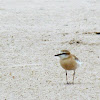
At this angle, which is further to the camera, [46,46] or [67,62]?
[46,46]

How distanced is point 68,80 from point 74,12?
638 centimetres

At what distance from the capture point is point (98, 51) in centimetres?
884

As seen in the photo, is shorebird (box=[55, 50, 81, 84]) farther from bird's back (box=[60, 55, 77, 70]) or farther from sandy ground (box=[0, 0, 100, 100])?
sandy ground (box=[0, 0, 100, 100])

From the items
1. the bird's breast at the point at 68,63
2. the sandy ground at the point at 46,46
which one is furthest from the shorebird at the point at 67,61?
the sandy ground at the point at 46,46

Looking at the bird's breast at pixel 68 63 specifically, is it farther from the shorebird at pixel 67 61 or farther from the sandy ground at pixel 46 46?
the sandy ground at pixel 46 46

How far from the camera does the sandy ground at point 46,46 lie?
254 inches

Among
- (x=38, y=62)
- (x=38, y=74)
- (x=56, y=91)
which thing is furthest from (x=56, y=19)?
(x=56, y=91)

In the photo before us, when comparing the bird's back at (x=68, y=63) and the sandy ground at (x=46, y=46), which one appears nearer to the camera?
the sandy ground at (x=46, y=46)

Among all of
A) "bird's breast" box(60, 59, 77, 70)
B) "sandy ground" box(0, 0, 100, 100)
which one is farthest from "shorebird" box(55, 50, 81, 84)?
"sandy ground" box(0, 0, 100, 100)

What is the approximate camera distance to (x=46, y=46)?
9219mm

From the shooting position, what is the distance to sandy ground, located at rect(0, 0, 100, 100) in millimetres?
6453

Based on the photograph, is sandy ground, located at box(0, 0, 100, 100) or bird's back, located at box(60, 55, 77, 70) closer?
sandy ground, located at box(0, 0, 100, 100)

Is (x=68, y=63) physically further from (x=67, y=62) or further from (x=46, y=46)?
(x=46, y=46)

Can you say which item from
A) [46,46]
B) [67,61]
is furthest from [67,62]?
[46,46]
